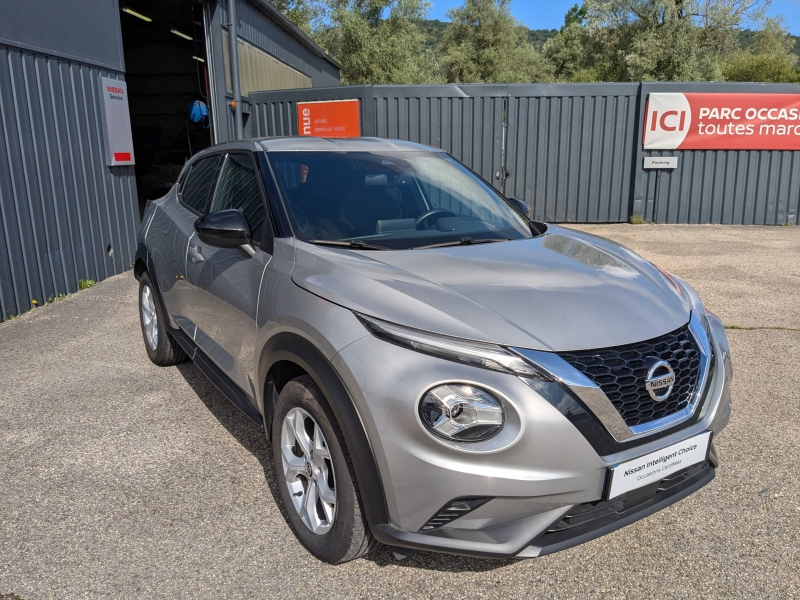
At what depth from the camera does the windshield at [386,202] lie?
9.86 feet

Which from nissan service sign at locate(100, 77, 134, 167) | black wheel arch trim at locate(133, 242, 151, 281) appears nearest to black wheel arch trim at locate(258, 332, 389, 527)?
black wheel arch trim at locate(133, 242, 151, 281)

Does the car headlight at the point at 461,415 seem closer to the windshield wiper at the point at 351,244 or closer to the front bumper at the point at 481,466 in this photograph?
the front bumper at the point at 481,466

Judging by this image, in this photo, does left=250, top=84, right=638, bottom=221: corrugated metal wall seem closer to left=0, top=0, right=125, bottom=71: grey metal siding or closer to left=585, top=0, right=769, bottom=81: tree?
left=0, top=0, right=125, bottom=71: grey metal siding

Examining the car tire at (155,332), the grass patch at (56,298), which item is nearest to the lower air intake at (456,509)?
the car tire at (155,332)

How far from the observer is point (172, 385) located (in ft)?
14.5

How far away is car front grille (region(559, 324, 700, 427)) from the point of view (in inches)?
81.8

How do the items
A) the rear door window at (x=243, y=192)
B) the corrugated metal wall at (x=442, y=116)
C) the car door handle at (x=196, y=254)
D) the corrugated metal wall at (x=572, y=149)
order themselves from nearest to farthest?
the rear door window at (x=243, y=192), the car door handle at (x=196, y=254), the corrugated metal wall at (x=572, y=149), the corrugated metal wall at (x=442, y=116)

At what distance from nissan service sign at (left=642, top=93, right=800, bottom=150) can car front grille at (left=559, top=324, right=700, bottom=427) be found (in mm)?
11313

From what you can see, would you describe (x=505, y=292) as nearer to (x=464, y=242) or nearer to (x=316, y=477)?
(x=464, y=242)

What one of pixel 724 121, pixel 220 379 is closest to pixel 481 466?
pixel 220 379

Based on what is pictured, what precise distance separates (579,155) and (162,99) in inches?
459

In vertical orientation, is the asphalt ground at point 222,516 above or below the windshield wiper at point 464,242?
below

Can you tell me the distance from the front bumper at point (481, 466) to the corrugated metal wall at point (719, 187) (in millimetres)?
11760

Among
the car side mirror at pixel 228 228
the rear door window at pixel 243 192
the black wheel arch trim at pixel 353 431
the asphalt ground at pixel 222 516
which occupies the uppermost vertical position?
the rear door window at pixel 243 192
